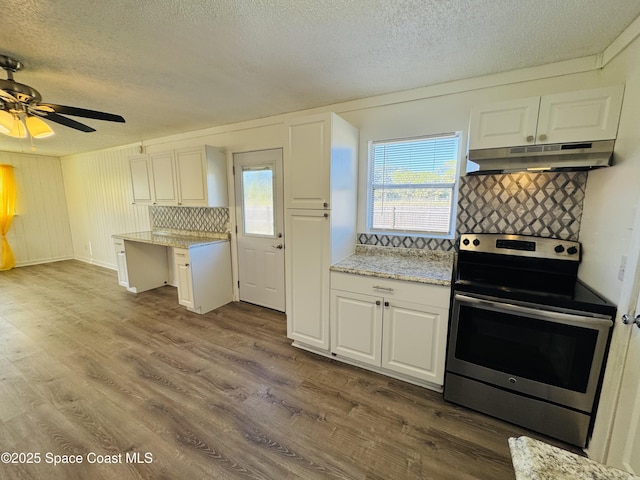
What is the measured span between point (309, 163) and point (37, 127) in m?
2.51

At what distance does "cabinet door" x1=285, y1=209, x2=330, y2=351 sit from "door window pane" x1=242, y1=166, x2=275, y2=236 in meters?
1.04

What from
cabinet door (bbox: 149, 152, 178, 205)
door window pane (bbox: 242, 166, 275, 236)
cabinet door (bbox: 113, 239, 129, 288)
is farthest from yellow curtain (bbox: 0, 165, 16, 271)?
door window pane (bbox: 242, 166, 275, 236)

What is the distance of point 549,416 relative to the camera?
5.21 feet

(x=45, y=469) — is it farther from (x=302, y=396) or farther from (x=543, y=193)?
(x=543, y=193)

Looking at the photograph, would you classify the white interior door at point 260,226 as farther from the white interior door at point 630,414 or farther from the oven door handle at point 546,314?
the white interior door at point 630,414

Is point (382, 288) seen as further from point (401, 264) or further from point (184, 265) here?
point (184, 265)

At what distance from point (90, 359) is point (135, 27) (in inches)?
106

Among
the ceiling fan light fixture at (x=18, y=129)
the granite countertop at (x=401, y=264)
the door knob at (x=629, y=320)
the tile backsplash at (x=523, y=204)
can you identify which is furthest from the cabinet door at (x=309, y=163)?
the ceiling fan light fixture at (x=18, y=129)

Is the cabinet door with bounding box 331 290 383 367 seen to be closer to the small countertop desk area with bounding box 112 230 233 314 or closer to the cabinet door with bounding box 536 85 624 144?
the cabinet door with bounding box 536 85 624 144

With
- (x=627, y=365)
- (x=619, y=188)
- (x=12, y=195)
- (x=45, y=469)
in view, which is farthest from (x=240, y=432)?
(x=12, y=195)

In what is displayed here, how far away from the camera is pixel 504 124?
1.77 m

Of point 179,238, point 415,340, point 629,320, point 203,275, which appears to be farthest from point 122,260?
point 629,320

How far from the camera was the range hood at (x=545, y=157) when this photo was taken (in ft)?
5.14

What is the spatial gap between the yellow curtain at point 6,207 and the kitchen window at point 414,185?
278 inches
